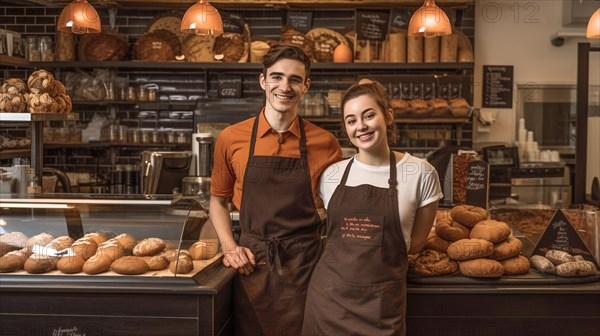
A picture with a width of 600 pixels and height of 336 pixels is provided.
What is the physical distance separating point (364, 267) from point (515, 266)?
620mm

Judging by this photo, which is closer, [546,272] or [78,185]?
[546,272]

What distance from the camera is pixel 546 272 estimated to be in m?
2.48

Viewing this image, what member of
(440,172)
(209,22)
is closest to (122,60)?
(209,22)

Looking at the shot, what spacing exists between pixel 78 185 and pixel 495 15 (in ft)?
13.1

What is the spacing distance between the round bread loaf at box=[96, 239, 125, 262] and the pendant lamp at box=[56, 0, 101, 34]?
6.10 ft

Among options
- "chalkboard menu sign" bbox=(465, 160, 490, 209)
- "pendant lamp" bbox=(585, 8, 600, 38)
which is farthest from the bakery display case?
"pendant lamp" bbox=(585, 8, 600, 38)

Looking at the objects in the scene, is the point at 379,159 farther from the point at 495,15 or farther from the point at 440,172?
the point at 495,15

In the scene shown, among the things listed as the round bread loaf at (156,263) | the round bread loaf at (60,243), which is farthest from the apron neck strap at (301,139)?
the round bread loaf at (60,243)

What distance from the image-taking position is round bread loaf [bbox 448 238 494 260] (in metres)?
2.43

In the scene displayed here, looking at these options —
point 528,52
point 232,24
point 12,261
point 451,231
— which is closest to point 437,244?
point 451,231

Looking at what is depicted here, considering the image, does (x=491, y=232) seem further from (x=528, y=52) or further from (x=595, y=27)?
(x=528, y=52)

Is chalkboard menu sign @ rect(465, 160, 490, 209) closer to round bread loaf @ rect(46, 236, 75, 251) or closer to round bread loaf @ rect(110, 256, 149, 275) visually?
round bread loaf @ rect(110, 256, 149, 275)

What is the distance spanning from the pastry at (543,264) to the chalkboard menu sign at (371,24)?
3592 millimetres

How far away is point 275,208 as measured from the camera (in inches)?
100
